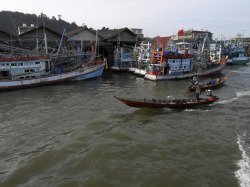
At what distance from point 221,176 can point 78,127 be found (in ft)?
32.4

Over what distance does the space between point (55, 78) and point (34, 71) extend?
3530 millimetres

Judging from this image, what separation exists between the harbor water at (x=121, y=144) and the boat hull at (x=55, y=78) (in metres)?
6.46

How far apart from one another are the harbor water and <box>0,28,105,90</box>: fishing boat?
23.5ft

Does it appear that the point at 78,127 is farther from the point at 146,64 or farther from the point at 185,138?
the point at 146,64

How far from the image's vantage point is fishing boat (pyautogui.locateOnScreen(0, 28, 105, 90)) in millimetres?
25984

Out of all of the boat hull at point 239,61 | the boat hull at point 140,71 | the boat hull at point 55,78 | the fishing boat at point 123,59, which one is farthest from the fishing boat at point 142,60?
the boat hull at point 239,61

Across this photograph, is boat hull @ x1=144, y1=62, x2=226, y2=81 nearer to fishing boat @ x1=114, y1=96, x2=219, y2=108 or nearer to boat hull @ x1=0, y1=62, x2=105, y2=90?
boat hull @ x1=0, y1=62, x2=105, y2=90

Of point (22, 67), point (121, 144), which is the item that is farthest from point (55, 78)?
point (121, 144)

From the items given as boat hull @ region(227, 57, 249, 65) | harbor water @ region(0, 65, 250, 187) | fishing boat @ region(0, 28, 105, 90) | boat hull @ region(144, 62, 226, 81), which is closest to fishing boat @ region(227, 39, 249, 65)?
boat hull @ region(227, 57, 249, 65)

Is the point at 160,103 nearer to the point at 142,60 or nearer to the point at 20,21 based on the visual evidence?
the point at 142,60

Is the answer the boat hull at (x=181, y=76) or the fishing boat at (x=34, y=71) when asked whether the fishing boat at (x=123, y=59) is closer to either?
the fishing boat at (x=34, y=71)

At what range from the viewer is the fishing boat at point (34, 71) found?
25984 mm

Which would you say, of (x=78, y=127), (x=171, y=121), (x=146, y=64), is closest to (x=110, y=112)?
(x=78, y=127)

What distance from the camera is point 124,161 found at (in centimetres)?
985
